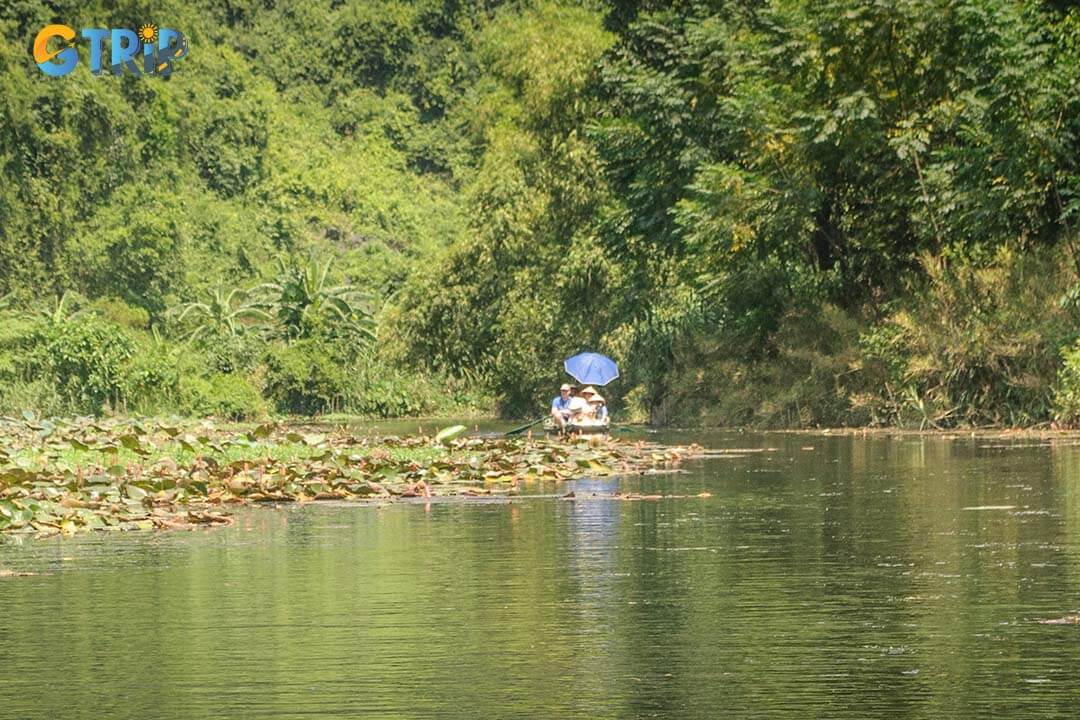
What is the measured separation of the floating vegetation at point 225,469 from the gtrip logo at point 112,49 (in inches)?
1289

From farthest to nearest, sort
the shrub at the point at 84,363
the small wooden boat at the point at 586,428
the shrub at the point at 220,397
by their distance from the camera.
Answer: the shrub at the point at 220,397 < the shrub at the point at 84,363 < the small wooden boat at the point at 586,428

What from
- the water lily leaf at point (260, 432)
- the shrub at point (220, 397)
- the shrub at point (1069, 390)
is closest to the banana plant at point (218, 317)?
the shrub at point (220, 397)

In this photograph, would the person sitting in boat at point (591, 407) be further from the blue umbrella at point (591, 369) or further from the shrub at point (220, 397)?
the shrub at point (220, 397)

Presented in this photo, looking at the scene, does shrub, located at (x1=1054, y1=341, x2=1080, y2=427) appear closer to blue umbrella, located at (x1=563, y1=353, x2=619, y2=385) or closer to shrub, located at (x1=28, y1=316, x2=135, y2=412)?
blue umbrella, located at (x1=563, y1=353, x2=619, y2=385)

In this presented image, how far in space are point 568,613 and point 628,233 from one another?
28.1 metres

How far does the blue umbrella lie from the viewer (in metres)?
36.1

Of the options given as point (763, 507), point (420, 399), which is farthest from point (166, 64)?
point (763, 507)

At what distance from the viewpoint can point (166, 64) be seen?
212 feet

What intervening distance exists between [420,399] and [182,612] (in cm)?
4002

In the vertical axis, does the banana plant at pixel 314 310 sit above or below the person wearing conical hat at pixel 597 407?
above

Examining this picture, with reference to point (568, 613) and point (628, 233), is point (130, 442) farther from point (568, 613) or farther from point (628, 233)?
point (628, 233)

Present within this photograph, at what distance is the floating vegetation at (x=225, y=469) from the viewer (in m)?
17.2

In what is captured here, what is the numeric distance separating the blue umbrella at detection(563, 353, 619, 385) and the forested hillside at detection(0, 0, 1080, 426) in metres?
2.62

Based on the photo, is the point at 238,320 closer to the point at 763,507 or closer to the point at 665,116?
the point at 665,116
